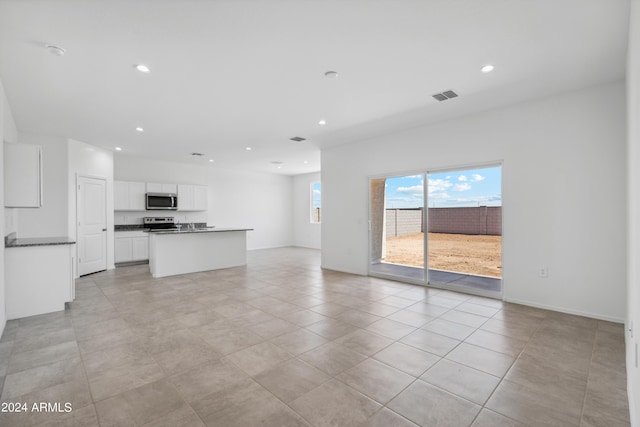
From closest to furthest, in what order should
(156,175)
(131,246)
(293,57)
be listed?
(293,57) → (131,246) → (156,175)

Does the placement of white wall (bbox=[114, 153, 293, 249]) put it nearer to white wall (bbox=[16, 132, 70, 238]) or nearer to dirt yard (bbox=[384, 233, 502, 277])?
white wall (bbox=[16, 132, 70, 238])

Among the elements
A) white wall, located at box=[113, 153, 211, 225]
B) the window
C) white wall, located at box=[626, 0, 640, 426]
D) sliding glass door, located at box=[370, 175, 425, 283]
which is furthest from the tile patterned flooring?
the window

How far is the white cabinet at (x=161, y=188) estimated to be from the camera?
795 cm

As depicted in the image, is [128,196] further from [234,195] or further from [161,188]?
[234,195]

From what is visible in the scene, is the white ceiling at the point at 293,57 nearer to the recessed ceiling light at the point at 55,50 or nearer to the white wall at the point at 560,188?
the recessed ceiling light at the point at 55,50

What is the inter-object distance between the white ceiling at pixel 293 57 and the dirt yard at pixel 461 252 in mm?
2014

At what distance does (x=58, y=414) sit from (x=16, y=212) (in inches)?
199

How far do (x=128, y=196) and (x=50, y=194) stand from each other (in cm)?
194

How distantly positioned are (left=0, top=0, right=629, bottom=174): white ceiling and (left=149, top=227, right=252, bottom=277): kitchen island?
2.42m

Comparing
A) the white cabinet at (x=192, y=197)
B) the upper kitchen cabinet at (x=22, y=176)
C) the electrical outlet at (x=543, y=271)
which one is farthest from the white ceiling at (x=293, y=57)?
the white cabinet at (x=192, y=197)

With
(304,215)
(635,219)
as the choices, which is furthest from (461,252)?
(304,215)

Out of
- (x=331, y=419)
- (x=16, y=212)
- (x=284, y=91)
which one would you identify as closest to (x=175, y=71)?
(x=284, y=91)

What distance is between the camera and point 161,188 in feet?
26.7

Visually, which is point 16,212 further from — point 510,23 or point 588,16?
point 588,16
